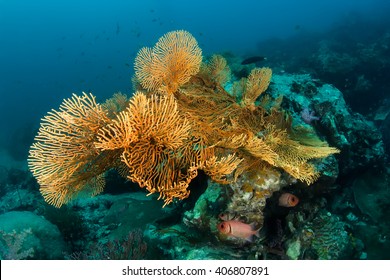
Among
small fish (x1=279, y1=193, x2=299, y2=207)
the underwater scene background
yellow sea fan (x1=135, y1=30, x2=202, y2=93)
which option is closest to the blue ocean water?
the underwater scene background

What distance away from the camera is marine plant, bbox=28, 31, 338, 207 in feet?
9.85

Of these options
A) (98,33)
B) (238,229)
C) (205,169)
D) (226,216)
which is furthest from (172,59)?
(98,33)

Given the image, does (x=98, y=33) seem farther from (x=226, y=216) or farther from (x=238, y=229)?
(x=238, y=229)

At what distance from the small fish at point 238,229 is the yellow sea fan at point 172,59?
81.9 inches

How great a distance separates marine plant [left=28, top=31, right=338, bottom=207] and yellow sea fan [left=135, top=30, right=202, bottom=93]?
1 centimetres

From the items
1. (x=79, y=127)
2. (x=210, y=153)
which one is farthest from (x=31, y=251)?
(x=210, y=153)

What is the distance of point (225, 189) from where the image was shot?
451 cm

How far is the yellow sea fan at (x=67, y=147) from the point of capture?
2982 mm

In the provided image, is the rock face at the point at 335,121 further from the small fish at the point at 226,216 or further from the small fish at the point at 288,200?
the small fish at the point at 226,216

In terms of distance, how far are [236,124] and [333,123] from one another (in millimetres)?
2824

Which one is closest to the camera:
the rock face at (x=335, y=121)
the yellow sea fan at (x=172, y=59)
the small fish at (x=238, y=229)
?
the small fish at (x=238, y=229)

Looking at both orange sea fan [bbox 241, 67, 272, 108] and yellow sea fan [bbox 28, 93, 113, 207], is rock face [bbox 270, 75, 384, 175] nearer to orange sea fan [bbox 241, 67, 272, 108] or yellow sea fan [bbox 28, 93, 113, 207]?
orange sea fan [bbox 241, 67, 272, 108]

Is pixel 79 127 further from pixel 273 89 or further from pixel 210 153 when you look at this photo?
pixel 273 89

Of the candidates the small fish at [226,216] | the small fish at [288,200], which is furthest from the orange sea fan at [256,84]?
the small fish at [226,216]
